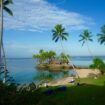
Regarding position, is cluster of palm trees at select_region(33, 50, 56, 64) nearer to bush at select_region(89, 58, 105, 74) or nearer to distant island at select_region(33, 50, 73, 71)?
distant island at select_region(33, 50, 73, 71)

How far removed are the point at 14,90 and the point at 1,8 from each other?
35.5 meters

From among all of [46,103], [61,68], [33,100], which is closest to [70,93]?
[46,103]

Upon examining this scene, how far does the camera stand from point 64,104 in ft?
80.7

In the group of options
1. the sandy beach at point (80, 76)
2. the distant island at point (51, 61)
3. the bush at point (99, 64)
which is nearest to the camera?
the sandy beach at point (80, 76)

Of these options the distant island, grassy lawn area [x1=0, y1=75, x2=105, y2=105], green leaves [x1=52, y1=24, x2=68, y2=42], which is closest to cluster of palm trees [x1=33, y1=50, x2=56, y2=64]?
the distant island

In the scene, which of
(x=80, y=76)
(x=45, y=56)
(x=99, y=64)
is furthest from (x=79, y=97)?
(x=45, y=56)

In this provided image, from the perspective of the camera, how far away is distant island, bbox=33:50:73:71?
407 feet

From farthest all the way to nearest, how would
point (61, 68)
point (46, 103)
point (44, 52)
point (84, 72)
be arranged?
point (44, 52)
point (61, 68)
point (84, 72)
point (46, 103)

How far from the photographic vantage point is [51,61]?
5217 inches

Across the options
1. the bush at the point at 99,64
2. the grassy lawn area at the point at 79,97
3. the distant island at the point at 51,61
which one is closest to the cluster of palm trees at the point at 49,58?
the distant island at the point at 51,61

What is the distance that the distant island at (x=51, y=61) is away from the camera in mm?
123912

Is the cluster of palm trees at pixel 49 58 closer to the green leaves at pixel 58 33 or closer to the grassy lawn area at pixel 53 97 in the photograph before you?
the green leaves at pixel 58 33

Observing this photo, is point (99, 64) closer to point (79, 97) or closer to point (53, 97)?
point (53, 97)

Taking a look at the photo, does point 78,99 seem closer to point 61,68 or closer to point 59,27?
point 59,27
